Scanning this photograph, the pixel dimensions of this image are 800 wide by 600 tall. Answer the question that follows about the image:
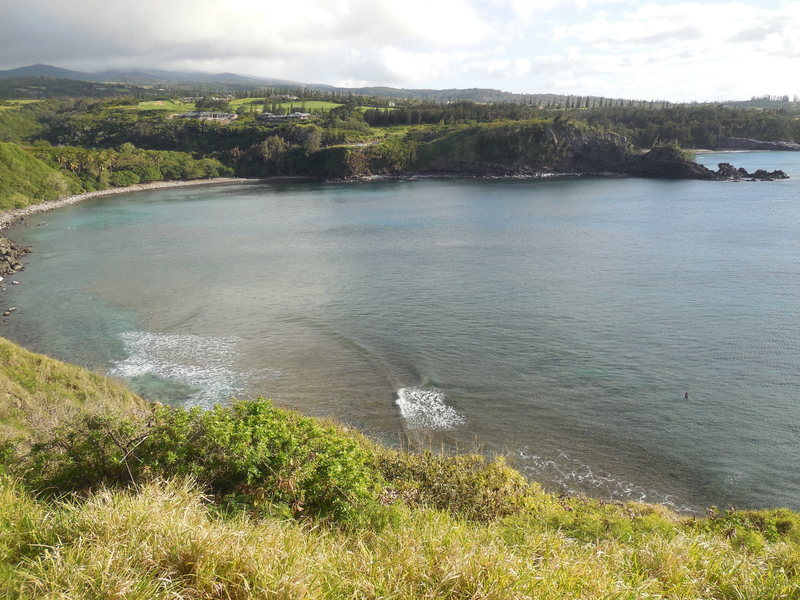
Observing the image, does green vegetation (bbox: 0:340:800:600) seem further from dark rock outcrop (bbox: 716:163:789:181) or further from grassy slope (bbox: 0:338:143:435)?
dark rock outcrop (bbox: 716:163:789:181)

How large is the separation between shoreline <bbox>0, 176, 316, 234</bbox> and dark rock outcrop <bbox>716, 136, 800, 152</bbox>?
524 feet

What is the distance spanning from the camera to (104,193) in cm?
11906

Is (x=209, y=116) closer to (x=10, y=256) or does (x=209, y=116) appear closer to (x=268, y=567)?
(x=10, y=256)

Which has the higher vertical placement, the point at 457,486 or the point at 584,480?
the point at 457,486

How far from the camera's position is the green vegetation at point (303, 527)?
22.3ft

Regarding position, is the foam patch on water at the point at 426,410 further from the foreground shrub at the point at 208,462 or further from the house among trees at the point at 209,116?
the house among trees at the point at 209,116

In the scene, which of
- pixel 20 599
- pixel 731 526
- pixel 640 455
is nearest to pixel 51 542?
pixel 20 599

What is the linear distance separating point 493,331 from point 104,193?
11567 cm

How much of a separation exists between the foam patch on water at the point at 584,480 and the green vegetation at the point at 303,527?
6.33 feet

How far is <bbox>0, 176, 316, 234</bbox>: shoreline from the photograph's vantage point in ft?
278

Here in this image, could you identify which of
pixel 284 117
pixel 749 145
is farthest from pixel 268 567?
pixel 749 145

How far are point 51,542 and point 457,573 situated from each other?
591 centimetres

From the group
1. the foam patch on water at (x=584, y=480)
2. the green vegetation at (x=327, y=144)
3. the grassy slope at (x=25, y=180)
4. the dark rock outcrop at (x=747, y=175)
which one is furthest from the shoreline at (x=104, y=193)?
the dark rock outcrop at (x=747, y=175)

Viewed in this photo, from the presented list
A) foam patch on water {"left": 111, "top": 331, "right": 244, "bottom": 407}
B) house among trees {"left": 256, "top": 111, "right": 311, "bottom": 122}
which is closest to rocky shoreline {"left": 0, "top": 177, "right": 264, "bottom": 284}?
foam patch on water {"left": 111, "top": 331, "right": 244, "bottom": 407}
